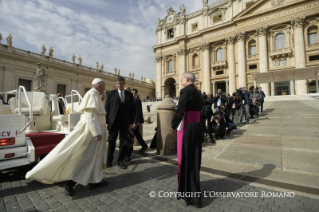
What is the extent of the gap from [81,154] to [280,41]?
116 feet

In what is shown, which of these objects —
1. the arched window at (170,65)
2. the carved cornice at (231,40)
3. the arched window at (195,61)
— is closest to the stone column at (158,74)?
the arched window at (170,65)

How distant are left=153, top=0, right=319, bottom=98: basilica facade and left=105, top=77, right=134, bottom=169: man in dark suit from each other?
88.6 feet

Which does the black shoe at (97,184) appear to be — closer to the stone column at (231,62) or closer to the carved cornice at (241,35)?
the stone column at (231,62)

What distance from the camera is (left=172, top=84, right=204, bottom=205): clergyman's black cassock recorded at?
245 centimetres

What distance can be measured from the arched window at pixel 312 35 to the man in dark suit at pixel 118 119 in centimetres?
3414

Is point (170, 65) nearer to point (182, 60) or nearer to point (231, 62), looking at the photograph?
point (182, 60)

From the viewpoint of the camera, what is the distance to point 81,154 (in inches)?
109

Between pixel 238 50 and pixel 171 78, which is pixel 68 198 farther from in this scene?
pixel 171 78

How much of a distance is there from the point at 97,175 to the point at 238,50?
112 ft

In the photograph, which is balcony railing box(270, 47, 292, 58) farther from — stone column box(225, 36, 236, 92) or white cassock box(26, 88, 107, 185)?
white cassock box(26, 88, 107, 185)

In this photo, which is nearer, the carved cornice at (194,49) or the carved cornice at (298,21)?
the carved cornice at (298,21)

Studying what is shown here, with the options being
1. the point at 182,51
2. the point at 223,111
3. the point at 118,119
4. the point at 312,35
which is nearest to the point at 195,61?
the point at 182,51

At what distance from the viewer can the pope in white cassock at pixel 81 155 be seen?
251cm

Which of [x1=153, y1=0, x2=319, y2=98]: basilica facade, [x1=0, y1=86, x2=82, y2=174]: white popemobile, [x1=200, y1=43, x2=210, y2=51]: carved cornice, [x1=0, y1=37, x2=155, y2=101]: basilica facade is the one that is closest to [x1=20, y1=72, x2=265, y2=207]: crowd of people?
[x1=0, y1=86, x2=82, y2=174]: white popemobile
